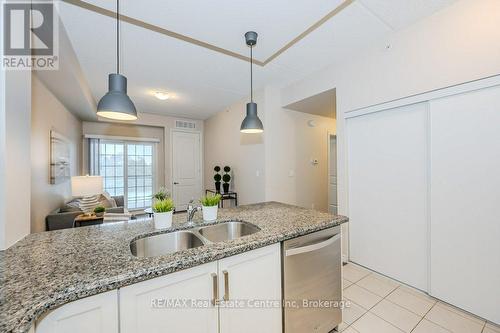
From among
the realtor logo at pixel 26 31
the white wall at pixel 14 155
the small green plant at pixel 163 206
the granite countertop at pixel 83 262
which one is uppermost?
the realtor logo at pixel 26 31

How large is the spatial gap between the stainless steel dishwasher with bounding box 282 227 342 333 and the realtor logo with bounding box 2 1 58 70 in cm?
204

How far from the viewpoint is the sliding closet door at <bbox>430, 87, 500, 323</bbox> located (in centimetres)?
169

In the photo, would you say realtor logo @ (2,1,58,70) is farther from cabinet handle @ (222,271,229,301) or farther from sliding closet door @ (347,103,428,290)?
sliding closet door @ (347,103,428,290)

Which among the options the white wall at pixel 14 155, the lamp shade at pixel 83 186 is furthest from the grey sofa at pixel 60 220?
the white wall at pixel 14 155

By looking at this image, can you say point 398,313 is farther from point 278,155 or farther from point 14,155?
point 14,155

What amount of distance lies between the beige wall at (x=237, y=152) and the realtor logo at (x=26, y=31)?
2.79 m

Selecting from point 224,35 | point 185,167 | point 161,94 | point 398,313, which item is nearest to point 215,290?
point 398,313

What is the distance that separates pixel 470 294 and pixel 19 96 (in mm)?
3738

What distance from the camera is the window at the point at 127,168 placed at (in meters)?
5.12

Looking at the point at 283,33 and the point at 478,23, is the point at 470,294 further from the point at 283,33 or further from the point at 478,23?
the point at 283,33

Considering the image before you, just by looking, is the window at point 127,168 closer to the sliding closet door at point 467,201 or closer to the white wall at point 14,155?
the white wall at point 14,155

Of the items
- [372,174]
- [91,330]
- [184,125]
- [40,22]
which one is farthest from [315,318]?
[184,125]

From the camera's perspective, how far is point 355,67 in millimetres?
2629

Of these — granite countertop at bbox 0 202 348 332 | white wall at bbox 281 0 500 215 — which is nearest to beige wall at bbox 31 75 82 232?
granite countertop at bbox 0 202 348 332
